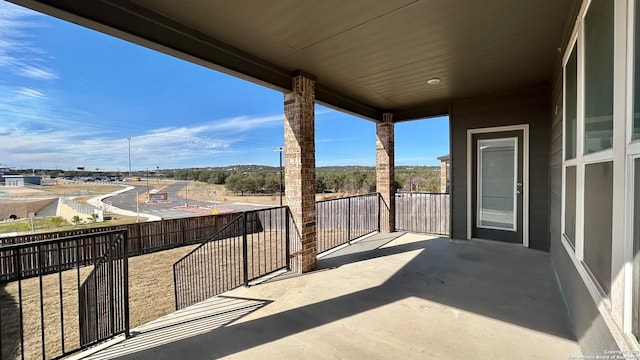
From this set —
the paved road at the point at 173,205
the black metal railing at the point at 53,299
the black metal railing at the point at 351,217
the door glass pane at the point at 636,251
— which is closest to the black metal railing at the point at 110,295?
the black metal railing at the point at 53,299

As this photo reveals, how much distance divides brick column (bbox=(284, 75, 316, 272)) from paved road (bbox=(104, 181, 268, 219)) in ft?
56.8

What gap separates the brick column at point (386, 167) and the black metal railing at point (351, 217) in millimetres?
159

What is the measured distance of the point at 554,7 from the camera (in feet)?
7.00

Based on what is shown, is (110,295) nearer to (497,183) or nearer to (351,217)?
(351,217)

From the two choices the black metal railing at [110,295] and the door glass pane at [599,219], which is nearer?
the door glass pane at [599,219]

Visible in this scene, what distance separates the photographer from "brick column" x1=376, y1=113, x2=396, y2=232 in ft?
18.5

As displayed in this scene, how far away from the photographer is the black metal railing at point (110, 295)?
2090 mm

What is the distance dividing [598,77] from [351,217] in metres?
4.53

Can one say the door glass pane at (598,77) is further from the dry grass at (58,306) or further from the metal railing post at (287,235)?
the dry grass at (58,306)

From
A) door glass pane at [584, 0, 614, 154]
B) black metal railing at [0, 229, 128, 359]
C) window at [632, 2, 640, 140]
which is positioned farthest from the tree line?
window at [632, 2, 640, 140]

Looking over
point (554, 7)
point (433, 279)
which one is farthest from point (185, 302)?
point (554, 7)

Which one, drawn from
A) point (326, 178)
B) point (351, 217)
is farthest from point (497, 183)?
point (326, 178)

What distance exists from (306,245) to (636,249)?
9.91 feet

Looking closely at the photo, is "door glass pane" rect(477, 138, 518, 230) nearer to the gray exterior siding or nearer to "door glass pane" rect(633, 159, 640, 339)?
the gray exterior siding
